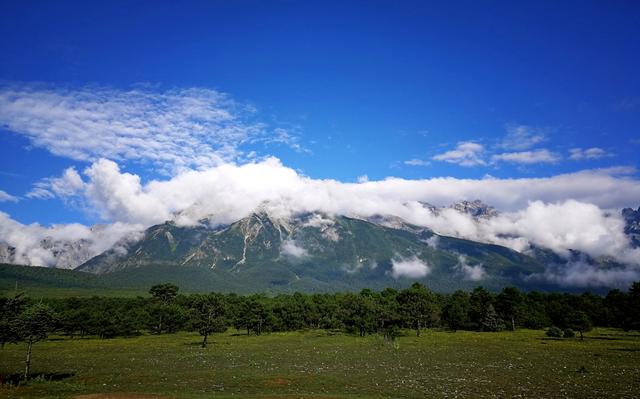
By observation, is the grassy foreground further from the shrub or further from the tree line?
the tree line

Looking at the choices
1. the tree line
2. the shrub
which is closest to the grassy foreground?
the shrub

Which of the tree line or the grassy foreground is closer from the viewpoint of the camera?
the grassy foreground

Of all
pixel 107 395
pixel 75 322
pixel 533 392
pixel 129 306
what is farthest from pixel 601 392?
pixel 129 306

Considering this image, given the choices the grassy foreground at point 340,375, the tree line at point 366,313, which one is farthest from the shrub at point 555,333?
the grassy foreground at point 340,375

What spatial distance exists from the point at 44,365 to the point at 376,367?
157 ft

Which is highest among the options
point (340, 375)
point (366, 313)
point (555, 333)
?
point (340, 375)

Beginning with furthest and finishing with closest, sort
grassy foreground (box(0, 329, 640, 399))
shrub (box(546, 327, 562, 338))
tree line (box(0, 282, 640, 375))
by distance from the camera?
A: tree line (box(0, 282, 640, 375)), shrub (box(546, 327, 562, 338)), grassy foreground (box(0, 329, 640, 399))

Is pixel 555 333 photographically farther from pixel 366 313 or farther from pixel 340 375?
pixel 340 375

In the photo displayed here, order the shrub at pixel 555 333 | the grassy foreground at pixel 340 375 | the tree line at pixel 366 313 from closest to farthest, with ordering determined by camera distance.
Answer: the grassy foreground at pixel 340 375 → the shrub at pixel 555 333 → the tree line at pixel 366 313

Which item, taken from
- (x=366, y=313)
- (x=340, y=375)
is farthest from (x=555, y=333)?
(x=340, y=375)

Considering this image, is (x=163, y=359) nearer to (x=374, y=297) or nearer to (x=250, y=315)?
(x=250, y=315)

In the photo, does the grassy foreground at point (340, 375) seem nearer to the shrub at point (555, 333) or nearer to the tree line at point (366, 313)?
the shrub at point (555, 333)

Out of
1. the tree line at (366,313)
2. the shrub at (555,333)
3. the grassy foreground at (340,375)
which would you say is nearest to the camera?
the grassy foreground at (340,375)

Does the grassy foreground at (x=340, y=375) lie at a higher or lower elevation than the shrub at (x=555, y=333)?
higher
